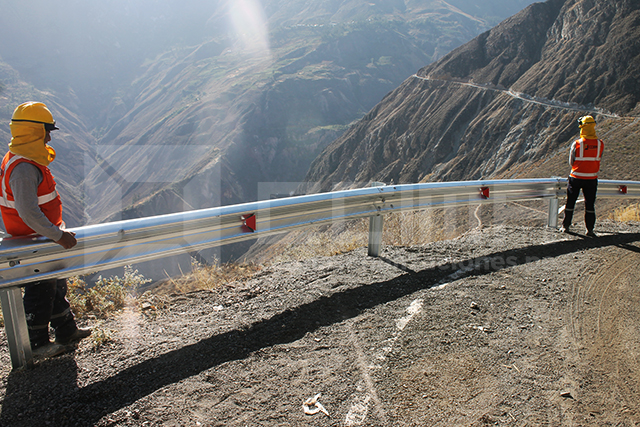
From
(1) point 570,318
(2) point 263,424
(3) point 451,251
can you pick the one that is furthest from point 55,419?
(3) point 451,251

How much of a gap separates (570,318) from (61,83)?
752 feet

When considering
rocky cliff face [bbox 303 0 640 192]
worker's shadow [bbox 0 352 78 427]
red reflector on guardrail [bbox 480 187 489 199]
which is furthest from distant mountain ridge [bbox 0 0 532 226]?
worker's shadow [bbox 0 352 78 427]

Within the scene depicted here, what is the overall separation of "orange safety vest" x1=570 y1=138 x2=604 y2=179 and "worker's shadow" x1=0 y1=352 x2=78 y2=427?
22.0 ft

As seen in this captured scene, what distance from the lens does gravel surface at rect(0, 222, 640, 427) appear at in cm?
205

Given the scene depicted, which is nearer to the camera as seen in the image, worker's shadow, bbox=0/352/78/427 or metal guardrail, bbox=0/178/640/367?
worker's shadow, bbox=0/352/78/427

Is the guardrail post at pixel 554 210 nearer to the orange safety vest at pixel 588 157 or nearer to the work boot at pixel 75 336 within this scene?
the orange safety vest at pixel 588 157

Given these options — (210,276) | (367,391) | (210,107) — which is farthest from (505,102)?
(210,107)

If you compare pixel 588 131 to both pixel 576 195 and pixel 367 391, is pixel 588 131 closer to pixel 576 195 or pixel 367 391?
pixel 576 195

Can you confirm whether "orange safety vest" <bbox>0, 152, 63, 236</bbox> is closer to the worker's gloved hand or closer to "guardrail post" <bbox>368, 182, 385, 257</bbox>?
the worker's gloved hand

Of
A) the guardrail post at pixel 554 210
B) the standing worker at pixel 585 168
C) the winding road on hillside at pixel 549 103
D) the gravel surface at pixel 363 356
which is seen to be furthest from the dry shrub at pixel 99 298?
the winding road on hillside at pixel 549 103

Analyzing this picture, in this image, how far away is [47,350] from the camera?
2.65 metres

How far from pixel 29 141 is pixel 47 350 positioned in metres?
1.44

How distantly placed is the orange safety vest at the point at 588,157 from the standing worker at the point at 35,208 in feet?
21.5

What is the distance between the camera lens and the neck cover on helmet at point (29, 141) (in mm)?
2652
